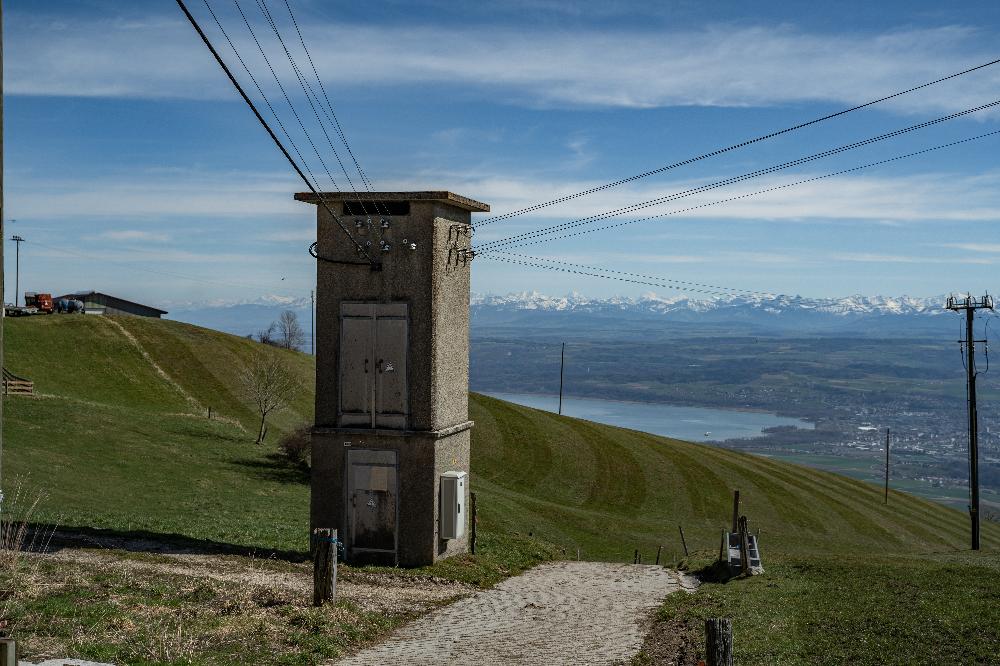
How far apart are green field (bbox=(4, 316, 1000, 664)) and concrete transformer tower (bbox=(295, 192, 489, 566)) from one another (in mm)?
1529

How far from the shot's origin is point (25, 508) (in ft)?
86.7

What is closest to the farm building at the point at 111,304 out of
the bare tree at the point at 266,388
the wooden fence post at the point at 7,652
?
the bare tree at the point at 266,388

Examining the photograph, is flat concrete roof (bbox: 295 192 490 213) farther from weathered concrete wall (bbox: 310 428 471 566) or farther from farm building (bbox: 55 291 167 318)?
farm building (bbox: 55 291 167 318)

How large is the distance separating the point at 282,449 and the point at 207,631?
38.2 meters

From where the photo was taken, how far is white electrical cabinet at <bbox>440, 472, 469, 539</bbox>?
2297cm

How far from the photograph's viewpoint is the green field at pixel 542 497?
17453mm

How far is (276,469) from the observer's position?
46.0 meters

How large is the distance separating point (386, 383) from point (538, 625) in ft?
26.4

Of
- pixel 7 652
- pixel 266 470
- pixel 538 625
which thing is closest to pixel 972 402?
pixel 266 470

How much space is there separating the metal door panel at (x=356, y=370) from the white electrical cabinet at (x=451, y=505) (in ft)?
7.84

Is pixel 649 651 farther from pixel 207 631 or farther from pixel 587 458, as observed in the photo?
pixel 587 458

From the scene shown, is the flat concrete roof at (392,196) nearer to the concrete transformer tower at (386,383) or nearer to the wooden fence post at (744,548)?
the concrete transformer tower at (386,383)

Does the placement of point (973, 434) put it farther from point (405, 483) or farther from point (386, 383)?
point (386, 383)

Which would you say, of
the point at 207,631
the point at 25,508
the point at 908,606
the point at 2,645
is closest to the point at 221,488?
the point at 25,508
